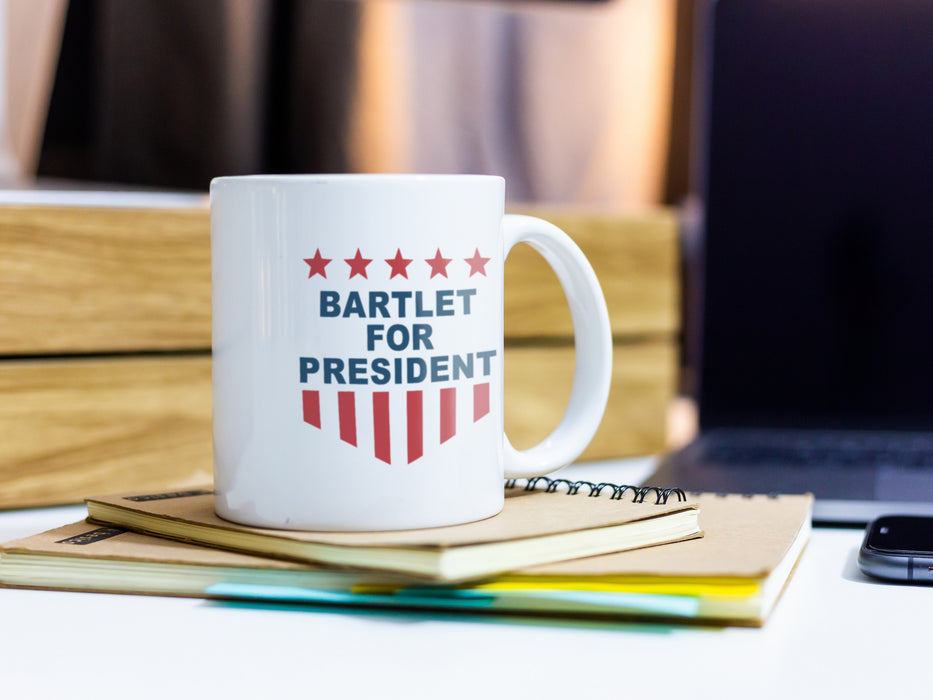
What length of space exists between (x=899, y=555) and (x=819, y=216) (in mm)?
365

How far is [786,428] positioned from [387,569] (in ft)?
1.49

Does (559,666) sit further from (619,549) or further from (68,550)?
(68,550)

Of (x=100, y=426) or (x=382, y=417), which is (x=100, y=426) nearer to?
(x=100, y=426)

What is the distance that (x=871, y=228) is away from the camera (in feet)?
2.35

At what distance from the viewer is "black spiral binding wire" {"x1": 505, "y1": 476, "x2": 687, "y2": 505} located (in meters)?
0.44

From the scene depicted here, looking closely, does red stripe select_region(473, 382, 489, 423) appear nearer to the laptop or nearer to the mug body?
the mug body

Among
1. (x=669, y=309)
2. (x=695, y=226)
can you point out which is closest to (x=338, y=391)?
(x=669, y=309)

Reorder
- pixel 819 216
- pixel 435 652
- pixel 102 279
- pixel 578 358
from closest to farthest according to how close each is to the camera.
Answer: pixel 435 652 → pixel 578 358 → pixel 102 279 → pixel 819 216

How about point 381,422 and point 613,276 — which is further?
point 613,276

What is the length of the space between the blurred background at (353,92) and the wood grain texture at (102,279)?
1.07ft

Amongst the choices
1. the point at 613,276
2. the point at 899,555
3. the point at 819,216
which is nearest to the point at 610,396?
the point at 613,276

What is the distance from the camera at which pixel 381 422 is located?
0.39 meters

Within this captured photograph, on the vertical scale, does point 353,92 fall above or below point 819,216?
above

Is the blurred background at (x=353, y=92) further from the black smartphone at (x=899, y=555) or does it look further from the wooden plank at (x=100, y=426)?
the black smartphone at (x=899, y=555)
